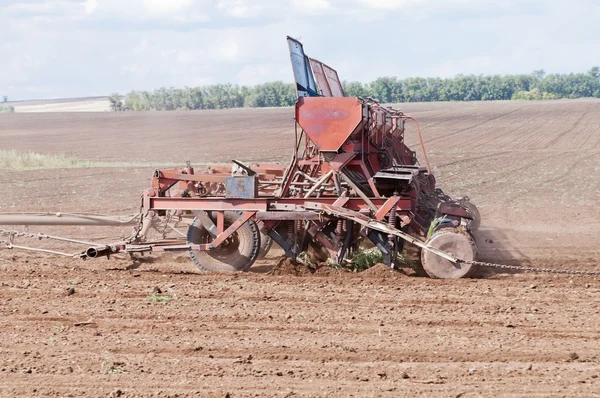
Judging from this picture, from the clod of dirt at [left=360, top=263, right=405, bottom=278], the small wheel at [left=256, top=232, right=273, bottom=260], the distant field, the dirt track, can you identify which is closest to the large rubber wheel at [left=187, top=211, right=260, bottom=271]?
the dirt track

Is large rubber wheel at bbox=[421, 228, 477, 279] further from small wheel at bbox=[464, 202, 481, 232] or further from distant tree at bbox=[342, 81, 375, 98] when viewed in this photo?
distant tree at bbox=[342, 81, 375, 98]

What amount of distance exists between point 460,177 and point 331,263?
12590 millimetres

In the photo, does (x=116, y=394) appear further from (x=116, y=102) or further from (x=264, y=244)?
(x=116, y=102)

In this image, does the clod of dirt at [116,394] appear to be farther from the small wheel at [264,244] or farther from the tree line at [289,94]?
the tree line at [289,94]

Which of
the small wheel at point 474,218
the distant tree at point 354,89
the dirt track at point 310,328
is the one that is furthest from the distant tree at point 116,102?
the small wheel at point 474,218

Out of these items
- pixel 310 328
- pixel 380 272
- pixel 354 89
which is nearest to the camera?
pixel 310 328

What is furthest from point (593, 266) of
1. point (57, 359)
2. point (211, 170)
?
point (57, 359)

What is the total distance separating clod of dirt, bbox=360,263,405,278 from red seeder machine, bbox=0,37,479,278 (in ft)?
0.39

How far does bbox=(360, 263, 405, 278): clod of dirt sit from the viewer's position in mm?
9789

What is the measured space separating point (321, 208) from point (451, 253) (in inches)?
62.8

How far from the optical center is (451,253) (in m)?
9.63

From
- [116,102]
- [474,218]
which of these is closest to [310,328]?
[474,218]

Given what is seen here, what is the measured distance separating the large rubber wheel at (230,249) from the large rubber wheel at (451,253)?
2153 millimetres

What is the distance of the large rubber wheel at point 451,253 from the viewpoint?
9602mm
